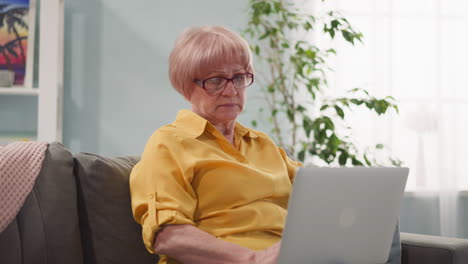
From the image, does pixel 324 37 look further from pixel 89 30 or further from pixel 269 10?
pixel 89 30

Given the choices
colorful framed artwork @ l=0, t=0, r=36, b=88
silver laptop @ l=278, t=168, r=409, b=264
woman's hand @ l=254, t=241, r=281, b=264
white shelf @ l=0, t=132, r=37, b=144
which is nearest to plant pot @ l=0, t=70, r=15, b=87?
colorful framed artwork @ l=0, t=0, r=36, b=88

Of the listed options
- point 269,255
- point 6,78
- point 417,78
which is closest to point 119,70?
point 6,78

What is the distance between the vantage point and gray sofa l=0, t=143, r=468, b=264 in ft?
4.79

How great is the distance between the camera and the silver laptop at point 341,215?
114 centimetres

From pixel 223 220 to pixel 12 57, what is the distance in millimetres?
1701

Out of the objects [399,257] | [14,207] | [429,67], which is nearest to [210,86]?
[14,207]

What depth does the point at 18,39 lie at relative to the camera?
2789 millimetres

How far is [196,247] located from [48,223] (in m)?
0.40

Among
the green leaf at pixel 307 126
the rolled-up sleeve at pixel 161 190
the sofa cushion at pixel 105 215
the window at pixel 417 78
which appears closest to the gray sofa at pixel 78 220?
the sofa cushion at pixel 105 215

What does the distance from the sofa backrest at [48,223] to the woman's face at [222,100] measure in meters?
0.39

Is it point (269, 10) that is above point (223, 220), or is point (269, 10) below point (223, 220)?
above

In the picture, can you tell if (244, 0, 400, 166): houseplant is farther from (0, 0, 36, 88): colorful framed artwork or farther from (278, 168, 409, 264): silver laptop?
(278, 168, 409, 264): silver laptop

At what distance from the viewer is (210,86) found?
1.65 m

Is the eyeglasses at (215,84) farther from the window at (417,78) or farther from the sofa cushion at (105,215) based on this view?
the window at (417,78)
